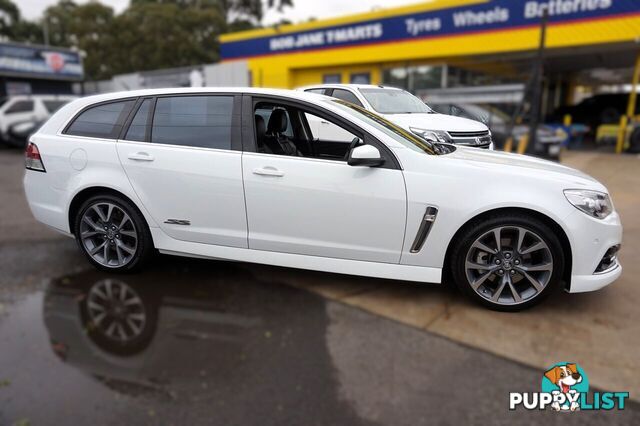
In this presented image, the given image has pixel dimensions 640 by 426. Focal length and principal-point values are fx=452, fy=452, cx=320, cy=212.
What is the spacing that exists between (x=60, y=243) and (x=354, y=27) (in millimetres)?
16286

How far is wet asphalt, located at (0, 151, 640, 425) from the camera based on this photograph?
7.26 feet

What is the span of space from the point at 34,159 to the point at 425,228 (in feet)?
11.2

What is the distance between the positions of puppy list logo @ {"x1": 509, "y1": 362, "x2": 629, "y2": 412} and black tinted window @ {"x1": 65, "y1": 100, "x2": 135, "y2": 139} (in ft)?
11.6

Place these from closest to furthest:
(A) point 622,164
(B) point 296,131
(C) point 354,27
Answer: (B) point 296,131 < (A) point 622,164 < (C) point 354,27

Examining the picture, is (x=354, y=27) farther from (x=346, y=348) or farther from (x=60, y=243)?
(x=346, y=348)

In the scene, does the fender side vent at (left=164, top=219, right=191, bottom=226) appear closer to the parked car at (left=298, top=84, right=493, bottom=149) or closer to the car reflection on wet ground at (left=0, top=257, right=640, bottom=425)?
the car reflection on wet ground at (left=0, top=257, right=640, bottom=425)

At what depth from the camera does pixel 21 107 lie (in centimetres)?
1384

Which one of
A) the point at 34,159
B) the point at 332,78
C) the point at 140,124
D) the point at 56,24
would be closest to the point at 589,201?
the point at 140,124

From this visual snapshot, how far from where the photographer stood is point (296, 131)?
158 inches

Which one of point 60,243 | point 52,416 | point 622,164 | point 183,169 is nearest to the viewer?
point 52,416

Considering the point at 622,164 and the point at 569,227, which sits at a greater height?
the point at 569,227

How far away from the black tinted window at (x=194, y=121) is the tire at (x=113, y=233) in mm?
660

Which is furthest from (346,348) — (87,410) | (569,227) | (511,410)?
(569,227)

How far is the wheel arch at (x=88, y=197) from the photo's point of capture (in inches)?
148
